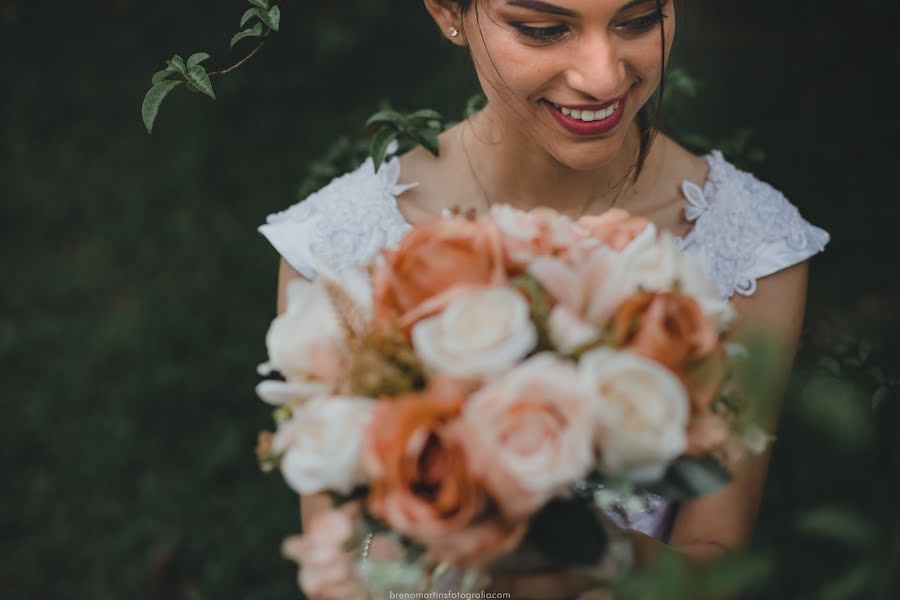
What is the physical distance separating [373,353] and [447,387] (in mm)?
110

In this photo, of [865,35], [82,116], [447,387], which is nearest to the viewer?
[447,387]

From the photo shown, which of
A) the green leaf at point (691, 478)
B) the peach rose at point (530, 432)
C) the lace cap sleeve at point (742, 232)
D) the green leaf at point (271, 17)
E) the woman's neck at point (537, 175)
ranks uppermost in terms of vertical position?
the green leaf at point (271, 17)

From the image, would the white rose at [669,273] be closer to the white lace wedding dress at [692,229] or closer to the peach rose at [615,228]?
the peach rose at [615,228]

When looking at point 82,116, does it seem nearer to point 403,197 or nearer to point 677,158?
point 403,197

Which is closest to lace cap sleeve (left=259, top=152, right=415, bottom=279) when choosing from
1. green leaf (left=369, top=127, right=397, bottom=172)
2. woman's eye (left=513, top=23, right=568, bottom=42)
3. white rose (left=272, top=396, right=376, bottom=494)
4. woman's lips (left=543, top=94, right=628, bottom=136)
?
green leaf (left=369, top=127, right=397, bottom=172)

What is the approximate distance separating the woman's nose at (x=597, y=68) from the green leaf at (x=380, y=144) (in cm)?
53

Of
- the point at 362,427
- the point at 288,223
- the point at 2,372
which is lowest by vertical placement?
the point at 2,372

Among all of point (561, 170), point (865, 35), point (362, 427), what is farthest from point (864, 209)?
point (362, 427)

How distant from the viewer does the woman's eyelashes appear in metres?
1.57

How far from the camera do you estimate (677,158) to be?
2.18 m

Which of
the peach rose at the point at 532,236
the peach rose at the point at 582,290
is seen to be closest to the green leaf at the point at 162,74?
the peach rose at the point at 532,236

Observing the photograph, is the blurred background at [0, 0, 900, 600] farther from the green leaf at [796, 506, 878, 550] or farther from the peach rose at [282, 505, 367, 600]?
the peach rose at [282, 505, 367, 600]

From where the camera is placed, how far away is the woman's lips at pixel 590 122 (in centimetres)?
168

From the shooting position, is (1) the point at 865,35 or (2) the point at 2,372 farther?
(1) the point at 865,35
